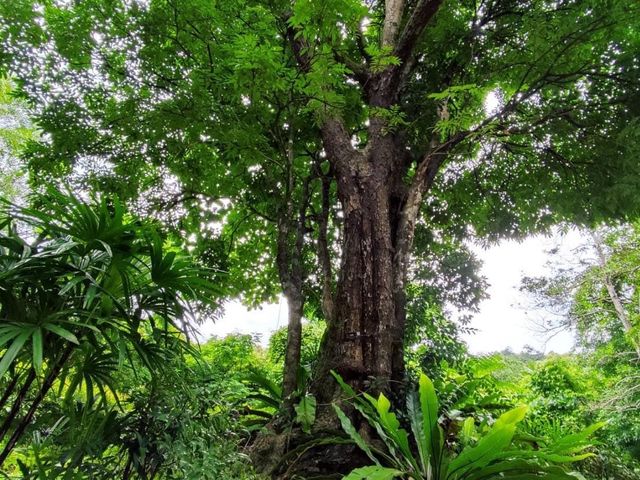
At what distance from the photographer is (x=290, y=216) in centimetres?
329

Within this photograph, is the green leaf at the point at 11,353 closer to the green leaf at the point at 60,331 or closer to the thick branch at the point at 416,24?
the green leaf at the point at 60,331

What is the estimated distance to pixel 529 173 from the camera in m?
5.31

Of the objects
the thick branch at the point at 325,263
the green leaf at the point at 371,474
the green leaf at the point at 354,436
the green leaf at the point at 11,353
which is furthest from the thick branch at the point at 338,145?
the green leaf at the point at 11,353

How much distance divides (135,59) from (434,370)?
13.0 ft

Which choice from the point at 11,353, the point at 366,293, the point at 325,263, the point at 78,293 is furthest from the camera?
the point at 325,263

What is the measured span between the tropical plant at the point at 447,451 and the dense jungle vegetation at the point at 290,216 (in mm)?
15

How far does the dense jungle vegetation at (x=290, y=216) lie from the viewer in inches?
66.4

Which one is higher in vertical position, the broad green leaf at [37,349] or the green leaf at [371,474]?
the broad green leaf at [37,349]

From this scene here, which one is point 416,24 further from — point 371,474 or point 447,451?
point 371,474

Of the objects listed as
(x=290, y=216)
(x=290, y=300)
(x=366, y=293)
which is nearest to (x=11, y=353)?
(x=290, y=300)

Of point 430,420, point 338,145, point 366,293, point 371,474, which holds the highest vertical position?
point 338,145

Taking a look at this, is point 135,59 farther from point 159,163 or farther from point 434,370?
point 434,370

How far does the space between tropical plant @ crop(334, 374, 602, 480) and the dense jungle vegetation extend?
0.02m

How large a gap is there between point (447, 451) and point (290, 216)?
2043mm
